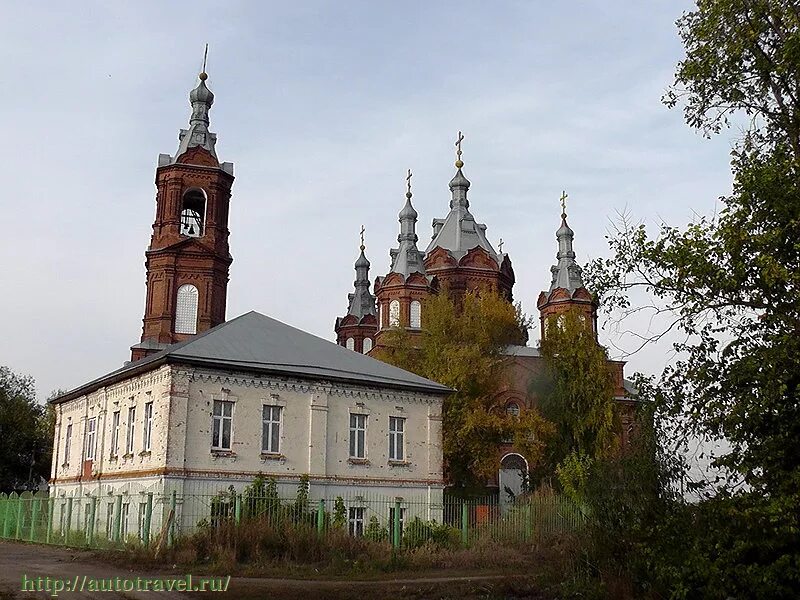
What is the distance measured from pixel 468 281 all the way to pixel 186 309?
14.8 m

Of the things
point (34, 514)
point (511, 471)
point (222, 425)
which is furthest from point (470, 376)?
point (34, 514)

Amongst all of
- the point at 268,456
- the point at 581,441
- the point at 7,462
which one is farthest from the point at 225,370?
the point at 7,462

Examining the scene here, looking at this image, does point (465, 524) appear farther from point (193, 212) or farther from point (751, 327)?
point (193, 212)

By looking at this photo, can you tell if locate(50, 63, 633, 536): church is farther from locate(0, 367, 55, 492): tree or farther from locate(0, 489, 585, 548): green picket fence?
locate(0, 367, 55, 492): tree

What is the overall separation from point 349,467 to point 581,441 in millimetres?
14442

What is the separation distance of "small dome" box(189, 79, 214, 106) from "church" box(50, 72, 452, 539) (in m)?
18.0

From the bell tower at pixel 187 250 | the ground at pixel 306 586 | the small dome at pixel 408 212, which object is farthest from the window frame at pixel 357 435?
the small dome at pixel 408 212

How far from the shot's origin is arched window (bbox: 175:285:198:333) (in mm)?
38938

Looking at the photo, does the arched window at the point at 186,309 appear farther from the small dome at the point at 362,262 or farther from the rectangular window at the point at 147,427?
the small dome at the point at 362,262

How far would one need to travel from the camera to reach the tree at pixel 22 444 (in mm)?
48250

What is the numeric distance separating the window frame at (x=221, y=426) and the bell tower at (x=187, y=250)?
15.9 meters

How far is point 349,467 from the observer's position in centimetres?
2472

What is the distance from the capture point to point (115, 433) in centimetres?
2556

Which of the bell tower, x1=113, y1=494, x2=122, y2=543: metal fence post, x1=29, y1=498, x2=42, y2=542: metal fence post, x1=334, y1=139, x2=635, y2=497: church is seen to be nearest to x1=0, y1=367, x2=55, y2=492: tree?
the bell tower
